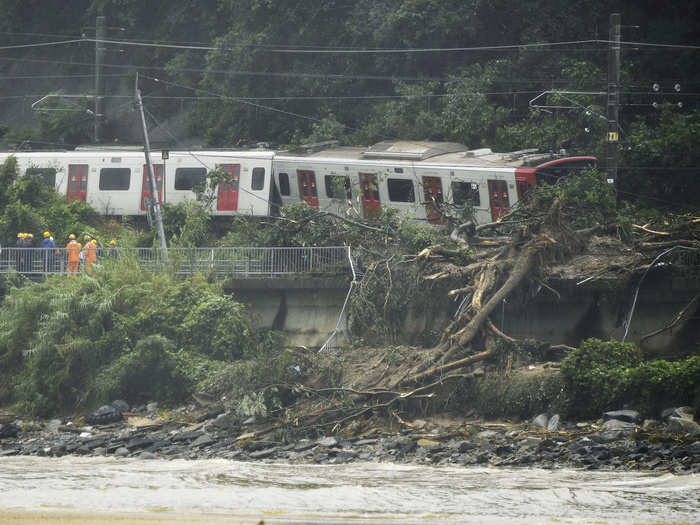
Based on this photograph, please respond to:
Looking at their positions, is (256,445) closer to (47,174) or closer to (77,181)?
(77,181)

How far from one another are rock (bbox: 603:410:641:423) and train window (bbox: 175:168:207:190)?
18.7 m

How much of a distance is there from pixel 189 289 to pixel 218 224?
23.5 feet

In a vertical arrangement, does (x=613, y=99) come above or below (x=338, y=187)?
above

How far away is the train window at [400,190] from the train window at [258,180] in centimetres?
480

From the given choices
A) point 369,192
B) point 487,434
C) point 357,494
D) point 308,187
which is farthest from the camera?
point 308,187

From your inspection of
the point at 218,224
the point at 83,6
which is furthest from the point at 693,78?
the point at 83,6

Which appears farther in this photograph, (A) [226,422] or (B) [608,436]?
(A) [226,422]

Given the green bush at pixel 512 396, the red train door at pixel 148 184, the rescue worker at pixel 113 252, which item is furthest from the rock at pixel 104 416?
the red train door at pixel 148 184

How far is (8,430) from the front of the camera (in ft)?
83.3

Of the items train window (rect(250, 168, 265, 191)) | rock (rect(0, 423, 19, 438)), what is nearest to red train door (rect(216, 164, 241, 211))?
train window (rect(250, 168, 265, 191))

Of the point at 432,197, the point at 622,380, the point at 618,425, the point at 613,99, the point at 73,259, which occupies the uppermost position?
the point at 613,99

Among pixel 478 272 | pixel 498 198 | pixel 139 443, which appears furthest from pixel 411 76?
pixel 139 443

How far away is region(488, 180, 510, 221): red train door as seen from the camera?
99.5 ft

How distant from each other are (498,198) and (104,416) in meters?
13.3
